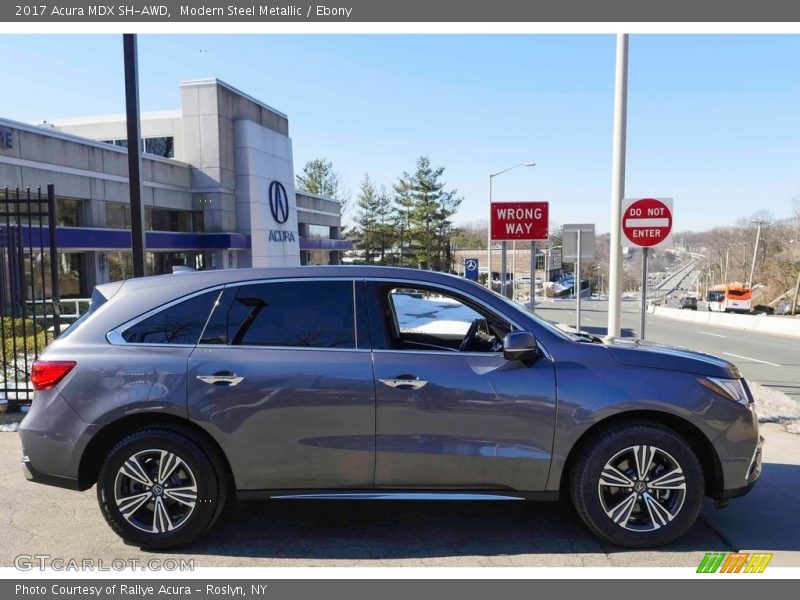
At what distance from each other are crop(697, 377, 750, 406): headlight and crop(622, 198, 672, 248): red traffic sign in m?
4.40

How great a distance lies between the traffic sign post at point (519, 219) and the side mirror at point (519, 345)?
A: 700cm

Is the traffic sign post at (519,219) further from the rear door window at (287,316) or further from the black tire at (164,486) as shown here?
the black tire at (164,486)

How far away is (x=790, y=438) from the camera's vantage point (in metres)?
6.52

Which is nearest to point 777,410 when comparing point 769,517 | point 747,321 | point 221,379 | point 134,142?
point 769,517

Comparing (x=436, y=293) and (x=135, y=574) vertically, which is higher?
(x=436, y=293)

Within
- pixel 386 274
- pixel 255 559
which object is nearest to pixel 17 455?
pixel 255 559

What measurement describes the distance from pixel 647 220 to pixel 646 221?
0.06 feet

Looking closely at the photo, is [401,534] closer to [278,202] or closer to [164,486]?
[164,486]

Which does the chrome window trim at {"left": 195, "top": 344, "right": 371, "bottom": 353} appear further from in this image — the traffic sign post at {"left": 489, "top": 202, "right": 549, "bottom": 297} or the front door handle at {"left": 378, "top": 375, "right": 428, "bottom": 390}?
the traffic sign post at {"left": 489, "top": 202, "right": 549, "bottom": 297}

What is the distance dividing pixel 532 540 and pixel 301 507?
173cm

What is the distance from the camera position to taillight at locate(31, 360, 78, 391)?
12.7 feet

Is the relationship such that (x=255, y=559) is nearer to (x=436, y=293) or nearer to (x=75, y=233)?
(x=436, y=293)

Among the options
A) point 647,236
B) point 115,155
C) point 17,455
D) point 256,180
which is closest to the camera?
point 17,455

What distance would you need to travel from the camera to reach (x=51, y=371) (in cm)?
387
